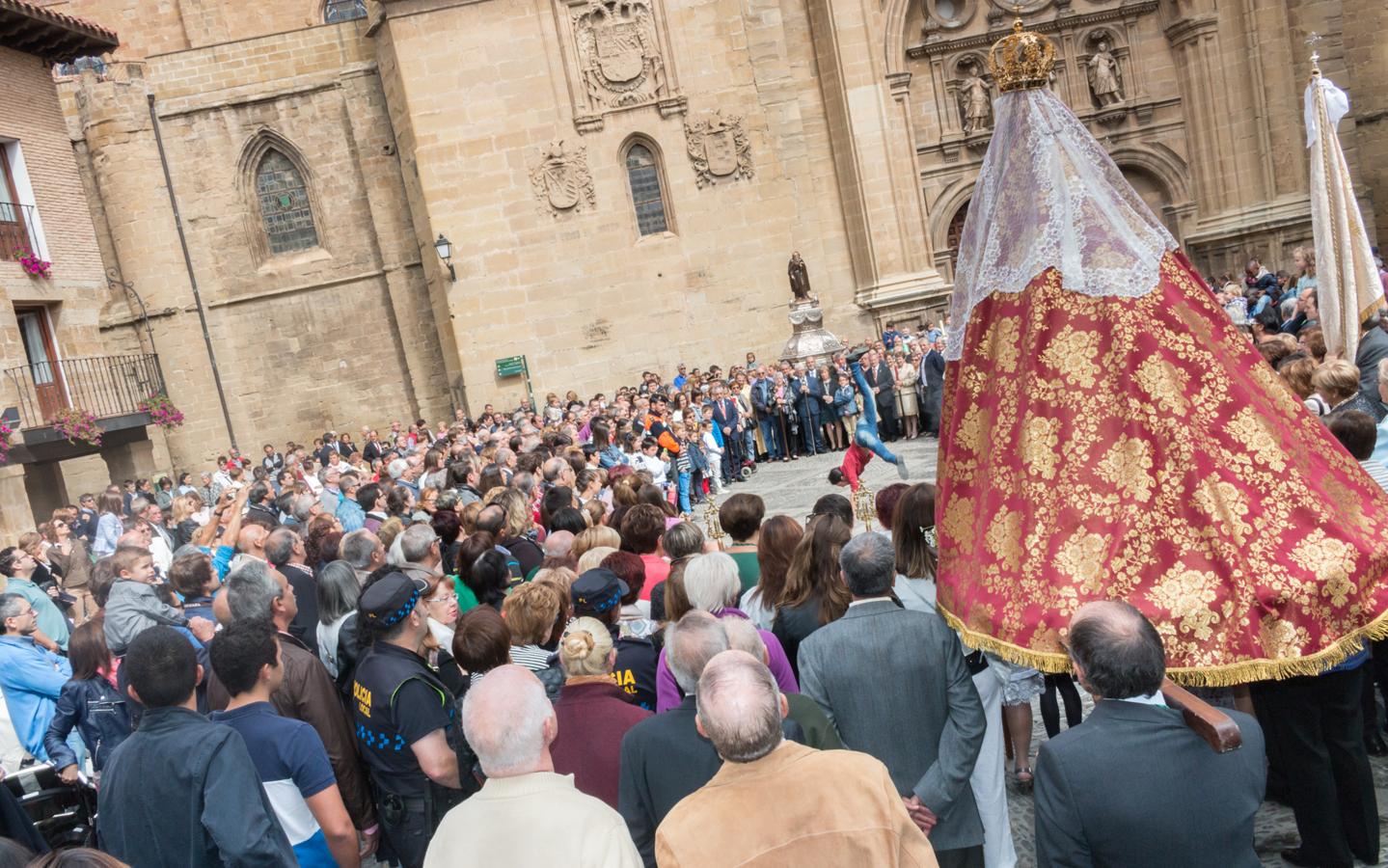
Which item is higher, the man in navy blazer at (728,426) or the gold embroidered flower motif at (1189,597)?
the gold embroidered flower motif at (1189,597)

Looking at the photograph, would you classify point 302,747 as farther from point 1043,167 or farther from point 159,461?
point 159,461

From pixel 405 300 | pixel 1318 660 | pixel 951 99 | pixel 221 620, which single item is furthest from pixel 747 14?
pixel 1318 660

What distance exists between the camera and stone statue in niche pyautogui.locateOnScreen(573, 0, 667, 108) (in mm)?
21672

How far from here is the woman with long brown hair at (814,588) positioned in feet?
15.0

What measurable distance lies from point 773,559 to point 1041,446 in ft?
4.84

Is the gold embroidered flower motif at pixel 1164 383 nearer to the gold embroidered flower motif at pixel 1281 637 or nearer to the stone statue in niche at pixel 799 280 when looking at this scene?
the gold embroidered flower motif at pixel 1281 637

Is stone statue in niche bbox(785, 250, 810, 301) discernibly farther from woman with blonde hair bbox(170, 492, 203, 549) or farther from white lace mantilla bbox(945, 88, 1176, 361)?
white lace mantilla bbox(945, 88, 1176, 361)

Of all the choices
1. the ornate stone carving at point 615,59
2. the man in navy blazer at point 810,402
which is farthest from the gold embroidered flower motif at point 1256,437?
the ornate stone carving at point 615,59

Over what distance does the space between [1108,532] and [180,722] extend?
9.92 feet

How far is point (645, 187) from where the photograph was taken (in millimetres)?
22594

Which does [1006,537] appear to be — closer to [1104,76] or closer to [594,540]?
[594,540]

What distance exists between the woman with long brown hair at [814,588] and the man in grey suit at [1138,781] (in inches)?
65.9

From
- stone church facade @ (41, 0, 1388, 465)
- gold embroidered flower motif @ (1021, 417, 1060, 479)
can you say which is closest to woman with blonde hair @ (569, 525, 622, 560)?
gold embroidered flower motif @ (1021, 417, 1060, 479)

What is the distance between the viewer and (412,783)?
4387mm
